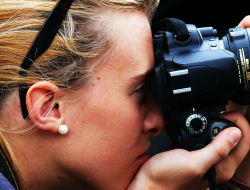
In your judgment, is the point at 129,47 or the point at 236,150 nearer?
the point at 129,47

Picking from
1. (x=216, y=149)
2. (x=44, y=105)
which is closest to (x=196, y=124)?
(x=216, y=149)

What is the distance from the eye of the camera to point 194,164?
3.01 ft

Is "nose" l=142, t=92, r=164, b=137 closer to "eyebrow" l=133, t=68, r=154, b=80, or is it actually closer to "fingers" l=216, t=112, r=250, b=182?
"eyebrow" l=133, t=68, r=154, b=80

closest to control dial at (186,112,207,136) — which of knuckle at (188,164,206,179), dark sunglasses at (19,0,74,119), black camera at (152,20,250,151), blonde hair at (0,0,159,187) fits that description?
black camera at (152,20,250,151)

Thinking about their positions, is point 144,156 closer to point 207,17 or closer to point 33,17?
point 33,17

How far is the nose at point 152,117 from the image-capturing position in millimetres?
996

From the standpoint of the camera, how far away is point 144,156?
3.47 feet

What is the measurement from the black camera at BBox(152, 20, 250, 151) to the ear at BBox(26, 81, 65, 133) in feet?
1.00

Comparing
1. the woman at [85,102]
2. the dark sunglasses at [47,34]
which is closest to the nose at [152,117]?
the woman at [85,102]

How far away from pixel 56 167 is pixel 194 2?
1.28 m

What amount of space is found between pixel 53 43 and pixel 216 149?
0.59 metres

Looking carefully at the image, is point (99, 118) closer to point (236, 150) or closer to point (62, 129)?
point (62, 129)

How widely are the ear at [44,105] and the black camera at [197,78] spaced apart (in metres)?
0.31

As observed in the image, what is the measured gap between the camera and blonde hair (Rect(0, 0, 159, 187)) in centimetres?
85
